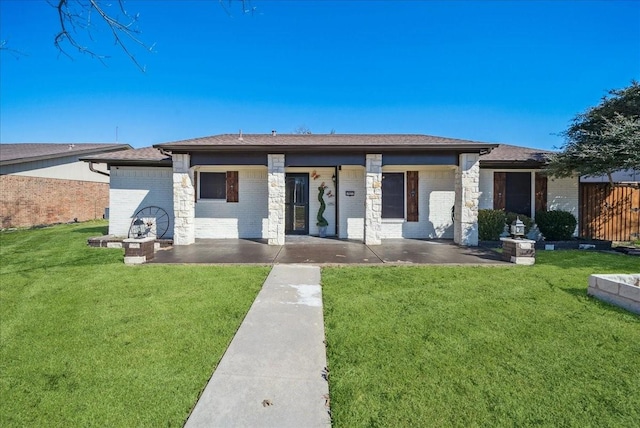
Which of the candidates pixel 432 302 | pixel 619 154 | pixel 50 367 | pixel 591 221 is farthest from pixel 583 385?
pixel 591 221

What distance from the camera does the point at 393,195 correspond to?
426 inches

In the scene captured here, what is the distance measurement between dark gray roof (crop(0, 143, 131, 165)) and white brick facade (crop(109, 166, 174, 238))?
8.56 m

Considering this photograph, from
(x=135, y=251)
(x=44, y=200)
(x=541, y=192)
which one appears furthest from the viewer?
(x=44, y=200)

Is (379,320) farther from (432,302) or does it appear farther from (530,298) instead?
(530,298)

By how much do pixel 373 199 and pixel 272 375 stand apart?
275 inches

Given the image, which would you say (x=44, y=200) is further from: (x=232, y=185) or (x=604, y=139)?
(x=604, y=139)

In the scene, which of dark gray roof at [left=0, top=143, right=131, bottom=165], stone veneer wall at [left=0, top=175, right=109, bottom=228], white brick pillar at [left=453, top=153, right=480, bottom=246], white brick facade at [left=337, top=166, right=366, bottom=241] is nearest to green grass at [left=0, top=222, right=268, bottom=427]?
white brick facade at [left=337, top=166, right=366, bottom=241]

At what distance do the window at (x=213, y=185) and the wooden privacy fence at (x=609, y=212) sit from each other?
41.1 ft

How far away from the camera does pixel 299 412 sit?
7.54 ft

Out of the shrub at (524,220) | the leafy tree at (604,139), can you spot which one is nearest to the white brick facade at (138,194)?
the shrub at (524,220)

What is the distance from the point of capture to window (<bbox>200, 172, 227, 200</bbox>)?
424 inches

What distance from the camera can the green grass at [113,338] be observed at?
231cm

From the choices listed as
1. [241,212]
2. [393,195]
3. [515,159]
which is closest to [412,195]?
[393,195]

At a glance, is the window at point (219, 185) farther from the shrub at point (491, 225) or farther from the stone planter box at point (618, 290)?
the stone planter box at point (618, 290)
